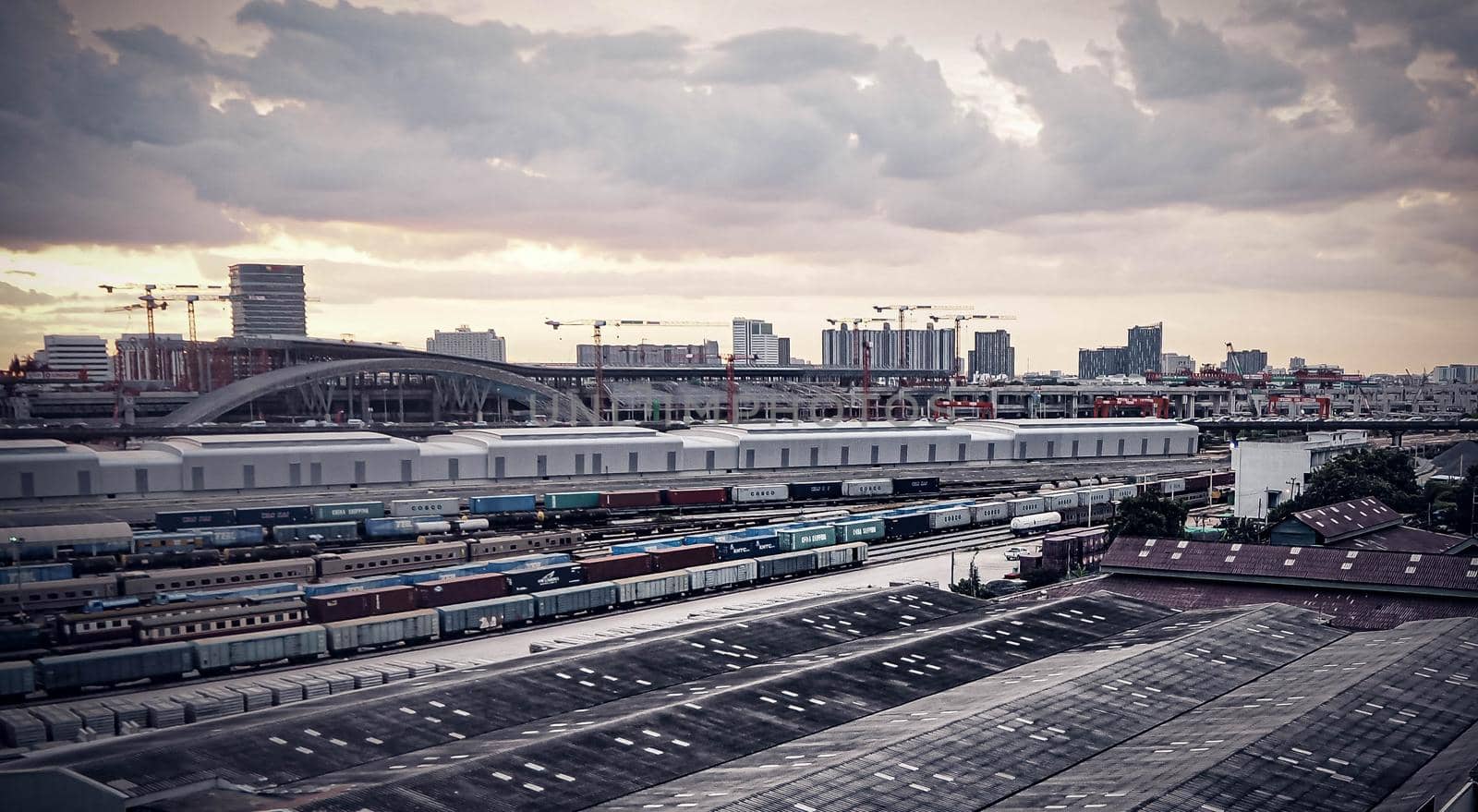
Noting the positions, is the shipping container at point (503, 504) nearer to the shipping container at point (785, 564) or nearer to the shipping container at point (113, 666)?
the shipping container at point (785, 564)

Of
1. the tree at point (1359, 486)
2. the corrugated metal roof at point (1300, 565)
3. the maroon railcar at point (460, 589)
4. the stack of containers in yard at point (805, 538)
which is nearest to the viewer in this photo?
the corrugated metal roof at point (1300, 565)

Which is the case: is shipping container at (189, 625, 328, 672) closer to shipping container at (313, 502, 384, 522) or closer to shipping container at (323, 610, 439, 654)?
shipping container at (323, 610, 439, 654)

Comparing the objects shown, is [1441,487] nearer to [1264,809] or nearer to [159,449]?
[1264,809]

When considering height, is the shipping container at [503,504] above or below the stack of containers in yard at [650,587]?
above

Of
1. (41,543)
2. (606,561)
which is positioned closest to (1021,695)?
(606,561)

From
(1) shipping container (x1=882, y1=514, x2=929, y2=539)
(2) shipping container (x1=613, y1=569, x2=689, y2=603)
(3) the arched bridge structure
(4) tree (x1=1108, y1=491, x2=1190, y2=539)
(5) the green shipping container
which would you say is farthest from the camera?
(3) the arched bridge structure

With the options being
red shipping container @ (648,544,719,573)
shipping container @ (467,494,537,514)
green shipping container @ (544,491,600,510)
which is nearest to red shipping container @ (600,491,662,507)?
green shipping container @ (544,491,600,510)

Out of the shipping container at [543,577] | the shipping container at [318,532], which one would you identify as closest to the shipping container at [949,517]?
the shipping container at [543,577]
